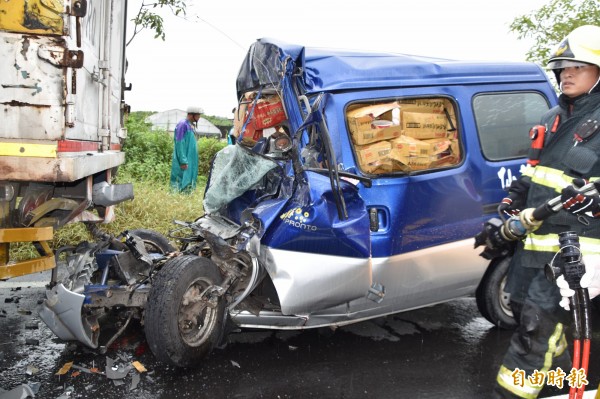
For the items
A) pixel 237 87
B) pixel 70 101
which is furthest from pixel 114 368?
pixel 237 87

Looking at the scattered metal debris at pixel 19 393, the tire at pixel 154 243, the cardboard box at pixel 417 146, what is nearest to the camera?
the scattered metal debris at pixel 19 393

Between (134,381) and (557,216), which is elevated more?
(557,216)

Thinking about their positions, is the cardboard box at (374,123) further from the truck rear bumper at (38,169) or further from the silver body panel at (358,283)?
the truck rear bumper at (38,169)

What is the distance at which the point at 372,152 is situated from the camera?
3.77m

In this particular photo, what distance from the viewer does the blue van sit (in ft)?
11.2

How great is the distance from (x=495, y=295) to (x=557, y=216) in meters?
1.62

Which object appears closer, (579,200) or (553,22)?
(579,200)

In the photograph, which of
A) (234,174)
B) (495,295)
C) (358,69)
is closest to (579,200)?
(358,69)

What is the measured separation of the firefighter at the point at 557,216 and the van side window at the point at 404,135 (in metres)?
0.99

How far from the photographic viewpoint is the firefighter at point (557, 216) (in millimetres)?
2773

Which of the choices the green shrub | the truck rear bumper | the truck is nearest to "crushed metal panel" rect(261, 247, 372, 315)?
the truck rear bumper

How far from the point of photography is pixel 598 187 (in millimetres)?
2598

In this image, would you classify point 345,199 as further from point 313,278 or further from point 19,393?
point 19,393

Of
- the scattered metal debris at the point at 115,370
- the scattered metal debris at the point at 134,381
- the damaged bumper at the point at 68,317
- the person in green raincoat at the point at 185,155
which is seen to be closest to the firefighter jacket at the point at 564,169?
the scattered metal debris at the point at 134,381
